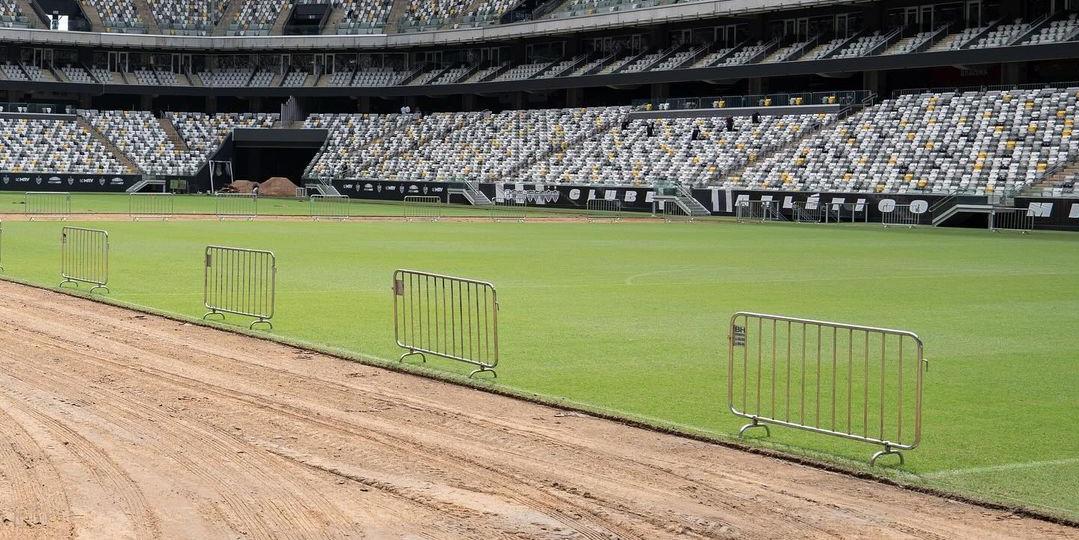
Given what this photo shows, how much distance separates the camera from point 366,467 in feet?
31.0

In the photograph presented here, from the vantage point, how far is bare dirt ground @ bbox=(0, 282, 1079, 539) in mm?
7953

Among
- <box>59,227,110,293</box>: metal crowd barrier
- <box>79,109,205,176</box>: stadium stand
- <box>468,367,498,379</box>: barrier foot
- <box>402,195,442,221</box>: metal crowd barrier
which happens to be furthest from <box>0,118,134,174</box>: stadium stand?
<box>468,367,498,379</box>: barrier foot

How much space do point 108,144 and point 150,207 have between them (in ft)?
95.7

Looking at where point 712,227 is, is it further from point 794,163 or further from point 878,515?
point 878,515

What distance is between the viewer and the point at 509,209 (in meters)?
70.2

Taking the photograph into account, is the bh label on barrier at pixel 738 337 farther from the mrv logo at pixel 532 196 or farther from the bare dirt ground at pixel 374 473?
the mrv logo at pixel 532 196

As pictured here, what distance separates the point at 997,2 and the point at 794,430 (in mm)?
59624

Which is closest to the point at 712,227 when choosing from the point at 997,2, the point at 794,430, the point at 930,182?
the point at 930,182

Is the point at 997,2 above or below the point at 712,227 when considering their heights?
above

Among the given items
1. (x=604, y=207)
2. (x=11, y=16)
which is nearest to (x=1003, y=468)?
(x=604, y=207)

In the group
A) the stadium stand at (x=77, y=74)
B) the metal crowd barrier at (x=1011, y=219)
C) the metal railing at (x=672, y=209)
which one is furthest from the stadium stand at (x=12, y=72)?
the metal crowd barrier at (x=1011, y=219)

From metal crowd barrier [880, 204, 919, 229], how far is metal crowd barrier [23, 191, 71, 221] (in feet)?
117

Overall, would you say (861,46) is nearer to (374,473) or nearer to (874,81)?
(874,81)

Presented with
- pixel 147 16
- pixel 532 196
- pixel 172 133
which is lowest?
pixel 532 196
